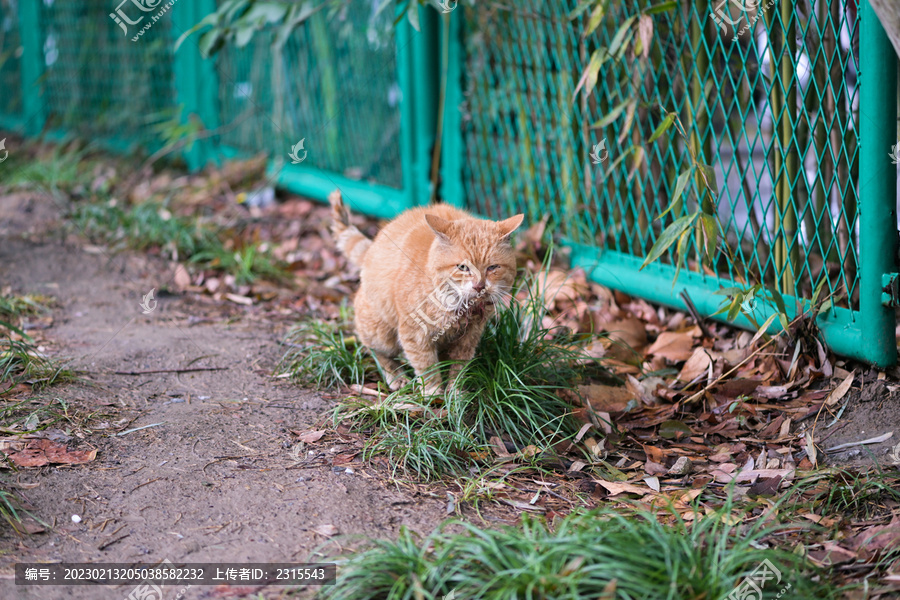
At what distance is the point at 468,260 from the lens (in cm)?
297

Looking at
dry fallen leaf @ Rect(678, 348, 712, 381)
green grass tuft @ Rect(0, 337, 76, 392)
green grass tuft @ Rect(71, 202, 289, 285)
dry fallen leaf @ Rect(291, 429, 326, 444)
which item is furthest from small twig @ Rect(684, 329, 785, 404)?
green grass tuft @ Rect(71, 202, 289, 285)

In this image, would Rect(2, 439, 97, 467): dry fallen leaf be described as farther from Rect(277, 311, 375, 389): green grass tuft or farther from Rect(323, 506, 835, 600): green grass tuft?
Rect(323, 506, 835, 600): green grass tuft

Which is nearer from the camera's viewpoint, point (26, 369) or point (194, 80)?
point (26, 369)

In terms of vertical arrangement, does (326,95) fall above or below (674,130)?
above

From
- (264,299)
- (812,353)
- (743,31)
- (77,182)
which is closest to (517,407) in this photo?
(812,353)

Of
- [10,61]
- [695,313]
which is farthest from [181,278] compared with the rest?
[10,61]

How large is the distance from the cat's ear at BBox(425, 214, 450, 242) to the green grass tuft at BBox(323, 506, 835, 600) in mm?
1184

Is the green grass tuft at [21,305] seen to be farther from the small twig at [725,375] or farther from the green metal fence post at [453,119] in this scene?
the small twig at [725,375]

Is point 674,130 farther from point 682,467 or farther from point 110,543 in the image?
point 110,543

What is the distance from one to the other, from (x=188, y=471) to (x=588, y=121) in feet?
8.89

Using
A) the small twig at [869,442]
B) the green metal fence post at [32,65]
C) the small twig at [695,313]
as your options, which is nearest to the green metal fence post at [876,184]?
the small twig at [869,442]

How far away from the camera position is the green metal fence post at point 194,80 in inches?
275

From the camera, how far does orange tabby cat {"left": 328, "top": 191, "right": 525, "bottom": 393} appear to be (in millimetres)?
3006

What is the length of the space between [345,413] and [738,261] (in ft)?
6.53
